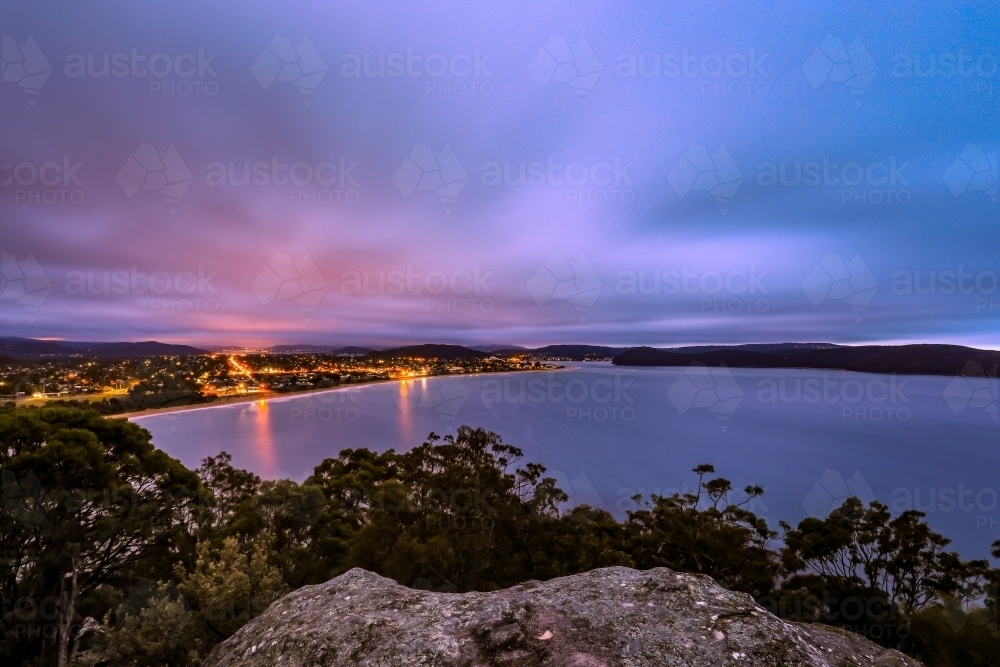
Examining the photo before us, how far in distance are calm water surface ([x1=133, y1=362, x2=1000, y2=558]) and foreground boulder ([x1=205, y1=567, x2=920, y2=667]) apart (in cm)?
3446

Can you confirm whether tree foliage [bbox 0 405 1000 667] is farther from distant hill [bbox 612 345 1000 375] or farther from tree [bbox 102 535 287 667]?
distant hill [bbox 612 345 1000 375]

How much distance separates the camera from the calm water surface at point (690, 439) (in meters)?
42.8

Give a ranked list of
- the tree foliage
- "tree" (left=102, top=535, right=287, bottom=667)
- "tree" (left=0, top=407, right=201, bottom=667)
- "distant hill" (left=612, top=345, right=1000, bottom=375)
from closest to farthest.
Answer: "tree" (left=102, top=535, right=287, bottom=667), the tree foliage, "tree" (left=0, top=407, right=201, bottom=667), "distant hill" (left=612, top=345, right=1000, bottom=375)

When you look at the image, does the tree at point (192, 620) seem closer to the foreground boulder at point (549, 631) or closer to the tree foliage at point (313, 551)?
the tree foliage at point (313, 551)

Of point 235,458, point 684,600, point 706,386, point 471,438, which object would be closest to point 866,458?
point 471,438

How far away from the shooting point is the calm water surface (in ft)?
140

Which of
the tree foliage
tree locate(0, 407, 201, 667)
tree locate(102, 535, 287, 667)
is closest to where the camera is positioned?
tree locate(102, 535, 287, 667)

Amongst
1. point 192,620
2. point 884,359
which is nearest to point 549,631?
point 192,620

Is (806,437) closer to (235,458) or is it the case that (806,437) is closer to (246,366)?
(235,458)

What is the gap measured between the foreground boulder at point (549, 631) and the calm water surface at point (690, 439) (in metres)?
34.5

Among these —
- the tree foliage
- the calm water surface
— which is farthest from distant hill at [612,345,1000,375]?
the tree foliage

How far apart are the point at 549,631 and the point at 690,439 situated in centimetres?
7299

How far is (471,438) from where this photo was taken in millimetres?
18688

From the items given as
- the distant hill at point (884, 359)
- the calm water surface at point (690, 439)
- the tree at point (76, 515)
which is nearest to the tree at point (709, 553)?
the tree at point (76, 515)
